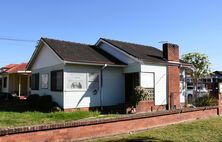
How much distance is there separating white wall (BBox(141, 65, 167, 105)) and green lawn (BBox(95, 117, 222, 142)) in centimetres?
634

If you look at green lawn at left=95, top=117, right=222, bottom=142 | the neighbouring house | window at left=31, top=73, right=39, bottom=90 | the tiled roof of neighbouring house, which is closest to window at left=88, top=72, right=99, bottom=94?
the tiled roof of neighbouring house

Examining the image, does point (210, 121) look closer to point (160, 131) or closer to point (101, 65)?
point (160, 131)

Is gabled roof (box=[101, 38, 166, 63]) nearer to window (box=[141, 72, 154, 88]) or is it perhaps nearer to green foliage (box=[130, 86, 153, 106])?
window (box=[141, 72, 154, 88])

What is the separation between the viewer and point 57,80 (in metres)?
18.1

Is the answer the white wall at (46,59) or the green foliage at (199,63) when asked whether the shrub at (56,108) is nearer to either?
the white wall at (46,59)

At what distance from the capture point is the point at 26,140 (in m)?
7.68

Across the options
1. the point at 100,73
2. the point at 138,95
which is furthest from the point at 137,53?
the point at 138,95

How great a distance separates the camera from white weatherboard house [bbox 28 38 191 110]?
17.4m

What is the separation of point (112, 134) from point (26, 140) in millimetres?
3199

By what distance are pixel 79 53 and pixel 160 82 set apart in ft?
19.1

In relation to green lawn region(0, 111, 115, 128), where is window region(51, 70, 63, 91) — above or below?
above

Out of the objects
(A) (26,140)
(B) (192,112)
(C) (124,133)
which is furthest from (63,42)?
(A) (26,140)

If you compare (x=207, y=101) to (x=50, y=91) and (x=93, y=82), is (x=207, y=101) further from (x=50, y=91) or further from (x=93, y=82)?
(x=50, y=91)

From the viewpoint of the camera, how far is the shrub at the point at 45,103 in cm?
1775
